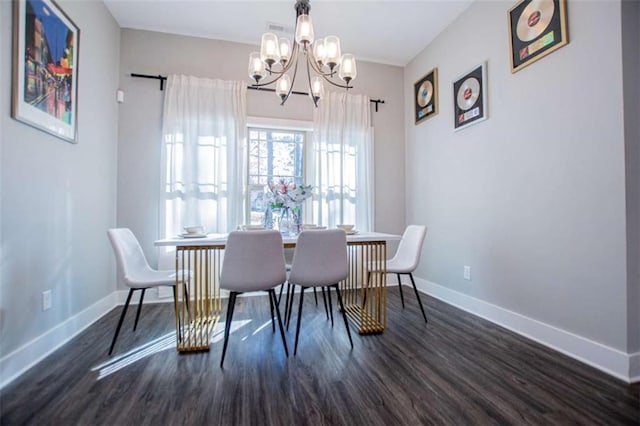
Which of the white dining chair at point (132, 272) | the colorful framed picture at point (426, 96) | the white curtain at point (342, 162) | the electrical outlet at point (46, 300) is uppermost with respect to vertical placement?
the colorful framed picture at point (426, 96)

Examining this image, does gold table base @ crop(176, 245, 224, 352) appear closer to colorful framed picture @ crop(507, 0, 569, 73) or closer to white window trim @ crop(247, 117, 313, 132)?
white window trim @ crop(247, 117, 313, 132)

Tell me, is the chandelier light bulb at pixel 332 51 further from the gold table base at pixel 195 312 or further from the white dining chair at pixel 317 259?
the gold table base at pixel 195 312

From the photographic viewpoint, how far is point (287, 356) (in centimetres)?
191

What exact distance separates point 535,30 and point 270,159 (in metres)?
Result: 2.73

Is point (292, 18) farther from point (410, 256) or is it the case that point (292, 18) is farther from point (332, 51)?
point (410, 256)

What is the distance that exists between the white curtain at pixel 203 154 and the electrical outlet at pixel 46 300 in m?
1.16

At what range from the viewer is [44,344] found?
1900 mm

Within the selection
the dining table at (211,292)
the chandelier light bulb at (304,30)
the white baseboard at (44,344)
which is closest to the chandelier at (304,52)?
the chandelier light bulb at (304,30)

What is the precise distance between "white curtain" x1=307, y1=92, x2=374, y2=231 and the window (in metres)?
0.20

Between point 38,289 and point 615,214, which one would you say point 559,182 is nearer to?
point 615,214

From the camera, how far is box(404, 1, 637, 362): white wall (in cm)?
174

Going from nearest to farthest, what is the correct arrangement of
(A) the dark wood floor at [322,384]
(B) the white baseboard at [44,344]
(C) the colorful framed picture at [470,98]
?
(A) the dark wood floor at [322,384]
(B) the white baseboard at [44,344]
(C) the colorful framed picture at [470,98]

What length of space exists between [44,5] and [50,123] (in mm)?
751

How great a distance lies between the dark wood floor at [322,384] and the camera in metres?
1.35
